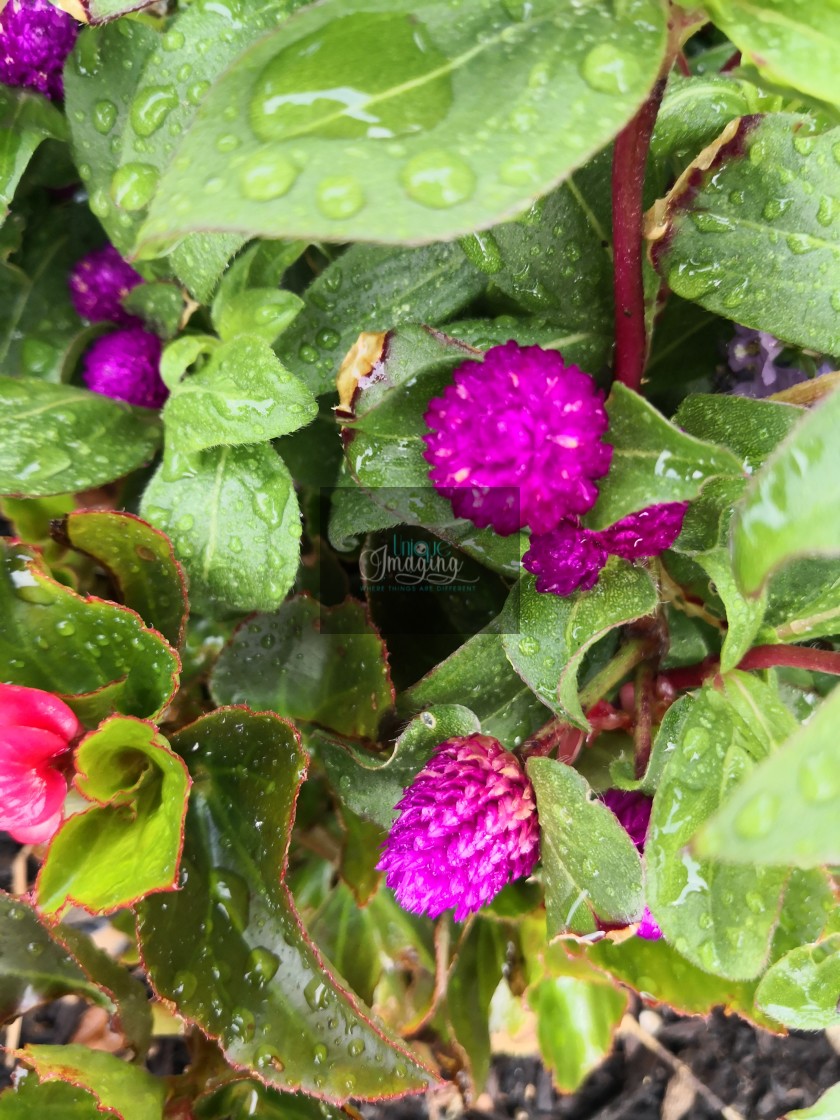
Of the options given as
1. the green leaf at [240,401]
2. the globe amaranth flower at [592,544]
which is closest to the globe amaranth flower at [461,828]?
the globe amaranth flower at [592,544]

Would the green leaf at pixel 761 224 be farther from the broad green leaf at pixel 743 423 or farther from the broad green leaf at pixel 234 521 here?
the broad green leaf at pixel 234 521

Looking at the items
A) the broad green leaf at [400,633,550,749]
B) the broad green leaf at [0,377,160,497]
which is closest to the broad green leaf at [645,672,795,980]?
the broad green leaf at [400,633,550,749]

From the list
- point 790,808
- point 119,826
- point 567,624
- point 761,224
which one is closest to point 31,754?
point 119,826

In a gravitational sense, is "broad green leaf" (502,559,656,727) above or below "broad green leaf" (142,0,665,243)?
below

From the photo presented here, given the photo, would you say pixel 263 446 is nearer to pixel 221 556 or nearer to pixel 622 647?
pixel 221 556

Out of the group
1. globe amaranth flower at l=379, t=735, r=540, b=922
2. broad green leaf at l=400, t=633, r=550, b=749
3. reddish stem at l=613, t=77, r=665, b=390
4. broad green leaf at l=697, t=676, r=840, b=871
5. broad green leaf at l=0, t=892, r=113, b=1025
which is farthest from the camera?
broad green leaf at l=0, t=892, r=113, b=1025

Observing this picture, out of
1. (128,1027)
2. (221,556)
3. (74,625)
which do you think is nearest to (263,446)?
(221,556)

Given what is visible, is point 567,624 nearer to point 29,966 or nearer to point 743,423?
Answer: point 743,423

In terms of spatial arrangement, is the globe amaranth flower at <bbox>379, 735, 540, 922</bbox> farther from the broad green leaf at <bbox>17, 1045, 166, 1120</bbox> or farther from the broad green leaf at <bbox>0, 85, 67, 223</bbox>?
the broad green leaf at <bbox>0, 85, 67, 223</bbox>

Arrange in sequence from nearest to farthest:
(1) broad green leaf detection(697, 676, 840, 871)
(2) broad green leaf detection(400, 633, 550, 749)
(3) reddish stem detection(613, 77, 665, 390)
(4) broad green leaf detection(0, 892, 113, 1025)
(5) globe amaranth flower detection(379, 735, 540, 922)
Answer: (1) broad green leaf detection(697, 676, 840, 871) → (3) reddish stem detection(613, 77, 665, 390) → (5) globe amaranth flower detection(379, 735, 540, 922) → (2) broad green leaf detection(400, 633, 550, 749) → (4) broad green leaf detection(0, 892, 113, 1025)
